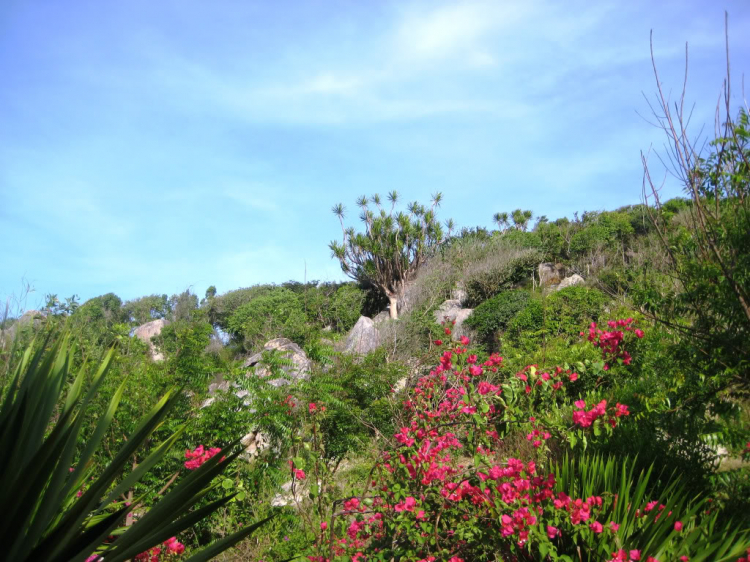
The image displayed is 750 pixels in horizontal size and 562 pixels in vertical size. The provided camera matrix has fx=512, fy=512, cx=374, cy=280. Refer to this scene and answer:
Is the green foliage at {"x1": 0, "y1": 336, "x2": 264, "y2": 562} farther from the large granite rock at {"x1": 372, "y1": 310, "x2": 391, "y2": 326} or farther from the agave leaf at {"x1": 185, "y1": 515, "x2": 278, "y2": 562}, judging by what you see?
the large granite rock at {"x1": 372, "y1": 310, "x2": 391, "y2": 326}

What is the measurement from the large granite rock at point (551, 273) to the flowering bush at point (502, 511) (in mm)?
18223

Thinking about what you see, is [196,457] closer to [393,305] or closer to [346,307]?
[346,307]

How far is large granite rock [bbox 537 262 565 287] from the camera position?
21339mm

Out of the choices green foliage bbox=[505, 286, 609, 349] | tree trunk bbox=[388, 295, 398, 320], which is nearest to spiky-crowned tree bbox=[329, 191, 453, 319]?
tree trunk bbox=[388, 295, 398, 320]

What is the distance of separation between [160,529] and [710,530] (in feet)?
9.83

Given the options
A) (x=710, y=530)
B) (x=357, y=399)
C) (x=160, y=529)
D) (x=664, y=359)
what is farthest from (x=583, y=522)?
(x=357, y=399)

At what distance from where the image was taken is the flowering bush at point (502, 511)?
2770 mm

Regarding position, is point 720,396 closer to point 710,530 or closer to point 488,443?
point 710,530

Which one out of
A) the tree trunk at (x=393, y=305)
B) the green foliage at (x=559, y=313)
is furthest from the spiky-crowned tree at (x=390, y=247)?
the green foliage at (x=559, y=313)

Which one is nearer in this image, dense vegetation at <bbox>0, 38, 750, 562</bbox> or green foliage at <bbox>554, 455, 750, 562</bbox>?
dense vegetation at <bbox>0, 38, 750, 562</bbox>

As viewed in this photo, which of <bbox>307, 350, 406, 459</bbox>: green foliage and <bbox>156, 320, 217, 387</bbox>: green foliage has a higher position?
<bbox>156, 320, 217, 387</bbox>: green foliage

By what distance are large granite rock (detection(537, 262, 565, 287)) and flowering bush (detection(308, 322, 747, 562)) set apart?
717 inches

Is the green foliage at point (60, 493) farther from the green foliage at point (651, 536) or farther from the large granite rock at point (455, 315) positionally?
the large granite rock at point (455, 315)

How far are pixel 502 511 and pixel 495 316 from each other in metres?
13.7
